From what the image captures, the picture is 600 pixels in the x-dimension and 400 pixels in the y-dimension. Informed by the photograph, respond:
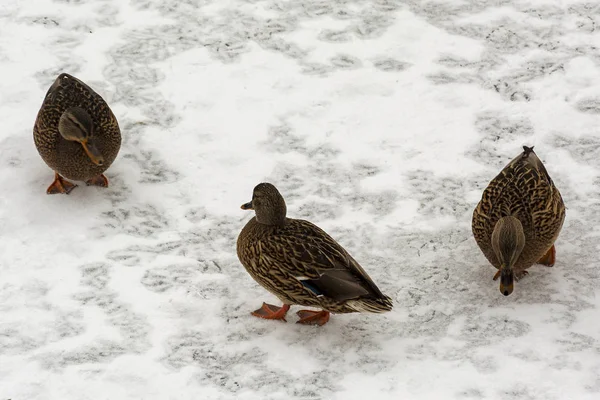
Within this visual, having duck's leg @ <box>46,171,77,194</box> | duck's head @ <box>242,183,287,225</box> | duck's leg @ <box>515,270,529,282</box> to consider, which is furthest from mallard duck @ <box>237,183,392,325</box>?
duck's leg @ <box>46,171,77,194</box>

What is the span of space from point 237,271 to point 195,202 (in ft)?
2.58

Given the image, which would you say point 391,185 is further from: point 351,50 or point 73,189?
point 73,189

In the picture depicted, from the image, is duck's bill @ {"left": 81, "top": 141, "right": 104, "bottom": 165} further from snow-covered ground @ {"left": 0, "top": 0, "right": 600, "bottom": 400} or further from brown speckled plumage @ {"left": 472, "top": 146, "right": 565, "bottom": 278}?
brown speckled plumage @ {"left": 472, "top": 146, "right": 565, "bottom": 278}

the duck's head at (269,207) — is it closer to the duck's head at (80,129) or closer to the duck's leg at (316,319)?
the duck's leg at (316,319)

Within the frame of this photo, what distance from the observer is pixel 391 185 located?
6754 millimetres

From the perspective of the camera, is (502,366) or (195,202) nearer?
(502,366)

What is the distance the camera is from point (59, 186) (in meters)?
6.65

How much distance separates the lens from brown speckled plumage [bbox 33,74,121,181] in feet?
21.2

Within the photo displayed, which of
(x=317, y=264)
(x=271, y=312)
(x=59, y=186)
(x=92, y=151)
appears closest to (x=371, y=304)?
(x=317, y=264)

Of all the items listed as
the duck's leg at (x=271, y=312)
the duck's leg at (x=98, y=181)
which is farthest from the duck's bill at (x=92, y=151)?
the duck's leg at (x=271, y=312)

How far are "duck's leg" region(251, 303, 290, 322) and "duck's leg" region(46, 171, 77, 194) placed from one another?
6.15 feet

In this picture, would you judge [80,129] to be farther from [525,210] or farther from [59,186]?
[525,210]

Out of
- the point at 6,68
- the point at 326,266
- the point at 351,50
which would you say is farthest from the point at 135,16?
the point at 326,266

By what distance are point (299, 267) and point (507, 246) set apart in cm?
130
